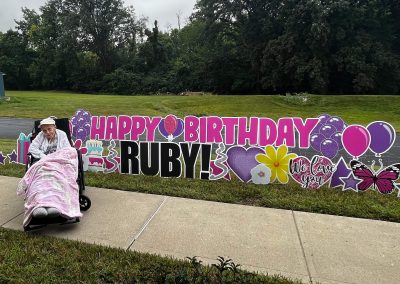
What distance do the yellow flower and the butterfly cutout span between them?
95cm

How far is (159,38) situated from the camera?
50.1 meters

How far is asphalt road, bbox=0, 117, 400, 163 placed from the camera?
24.7ft

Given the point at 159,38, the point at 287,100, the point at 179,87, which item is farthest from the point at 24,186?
the point at 159,38

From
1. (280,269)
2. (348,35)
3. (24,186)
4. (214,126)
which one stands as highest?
(348,35)

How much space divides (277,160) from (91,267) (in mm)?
3276

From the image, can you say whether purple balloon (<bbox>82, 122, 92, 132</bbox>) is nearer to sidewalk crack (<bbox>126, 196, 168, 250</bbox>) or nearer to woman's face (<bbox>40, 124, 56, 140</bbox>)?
woman's face (<bbox>40, 124, 56, 140</bbox>)

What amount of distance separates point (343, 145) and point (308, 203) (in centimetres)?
116

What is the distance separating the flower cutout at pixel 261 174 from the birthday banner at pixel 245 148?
0.05ft

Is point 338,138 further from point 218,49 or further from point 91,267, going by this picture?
point 218,49

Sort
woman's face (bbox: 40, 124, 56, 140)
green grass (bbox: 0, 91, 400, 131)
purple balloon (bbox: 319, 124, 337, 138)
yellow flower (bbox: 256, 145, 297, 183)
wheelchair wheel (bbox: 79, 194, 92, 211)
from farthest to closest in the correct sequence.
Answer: green grass (bbox: 0, 91, 400, 131) → yellow flower (bbox: 256, 145, 297, 183) → purple balloon (bbox: 319, 124, 337, 138) → woman's face (bbox: 40, 124, 56, 140) → wheelchair wheel (bbox: 79, 194, 92, 211)

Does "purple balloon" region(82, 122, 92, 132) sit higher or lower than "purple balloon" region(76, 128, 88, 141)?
higher

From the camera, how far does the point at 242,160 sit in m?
5.52

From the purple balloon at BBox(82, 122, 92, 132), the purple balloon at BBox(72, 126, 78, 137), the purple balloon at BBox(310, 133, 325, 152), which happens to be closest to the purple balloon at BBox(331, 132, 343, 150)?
the purple balloon at BBox(310, 133, 325, 152)

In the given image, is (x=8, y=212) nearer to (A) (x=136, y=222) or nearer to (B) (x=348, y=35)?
(A) (x=136, y=222)
